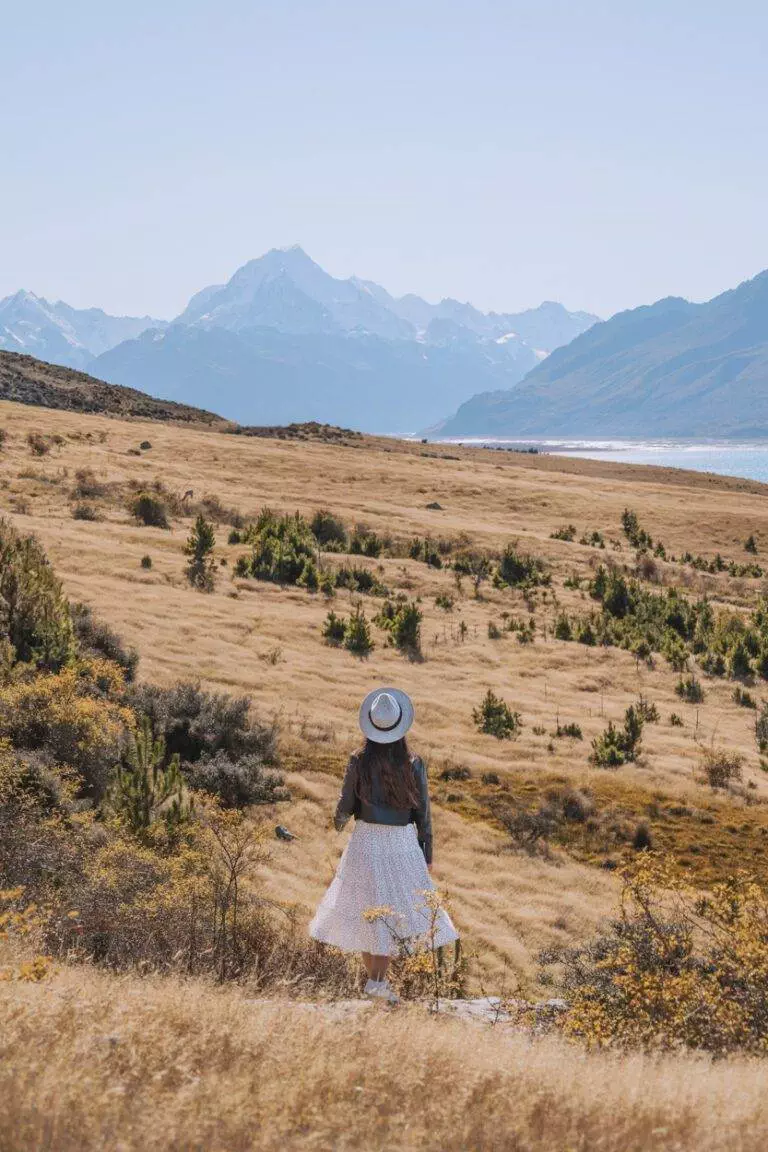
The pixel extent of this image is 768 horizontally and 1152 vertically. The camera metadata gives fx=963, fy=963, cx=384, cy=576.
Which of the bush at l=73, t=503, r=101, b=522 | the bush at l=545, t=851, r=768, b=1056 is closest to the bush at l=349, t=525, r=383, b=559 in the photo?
the bush at l=73, t=503, r=101, b=522

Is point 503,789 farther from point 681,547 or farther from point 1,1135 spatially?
point 681,547

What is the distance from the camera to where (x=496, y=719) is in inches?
746

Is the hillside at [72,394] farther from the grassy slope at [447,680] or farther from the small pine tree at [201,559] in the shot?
the small pine tree at [201,559]

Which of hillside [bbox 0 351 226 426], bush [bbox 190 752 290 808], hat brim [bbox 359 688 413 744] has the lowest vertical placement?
bush [bbox 190 752 290 808]

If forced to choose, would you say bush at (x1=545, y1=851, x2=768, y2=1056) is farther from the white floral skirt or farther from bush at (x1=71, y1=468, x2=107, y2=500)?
bush at (x1=71, y1=468, x2=107, y2=500)

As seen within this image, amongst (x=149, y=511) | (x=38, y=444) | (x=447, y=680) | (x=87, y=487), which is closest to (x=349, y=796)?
(x=447, y=680)

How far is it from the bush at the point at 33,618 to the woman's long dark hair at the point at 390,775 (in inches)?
359

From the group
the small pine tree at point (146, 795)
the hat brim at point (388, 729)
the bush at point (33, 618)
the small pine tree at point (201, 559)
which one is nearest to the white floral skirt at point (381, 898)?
the hat brim at point (388, 729)

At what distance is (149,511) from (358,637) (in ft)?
48.2

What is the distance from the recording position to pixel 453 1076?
4.19 meters

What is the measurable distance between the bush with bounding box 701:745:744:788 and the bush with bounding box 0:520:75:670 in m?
11.5

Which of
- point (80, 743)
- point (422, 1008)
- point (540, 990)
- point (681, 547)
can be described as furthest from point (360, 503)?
point (422, 1008)

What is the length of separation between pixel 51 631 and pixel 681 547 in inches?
1448

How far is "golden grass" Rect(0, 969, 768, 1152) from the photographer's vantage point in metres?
3.53
